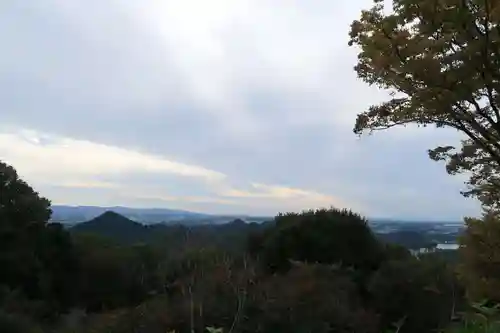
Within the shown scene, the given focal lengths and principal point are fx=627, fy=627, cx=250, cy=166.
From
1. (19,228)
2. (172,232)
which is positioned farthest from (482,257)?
(19,228)

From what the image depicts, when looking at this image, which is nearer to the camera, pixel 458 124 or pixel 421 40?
pixel 421 40

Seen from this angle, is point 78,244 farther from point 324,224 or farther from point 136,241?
point 324,224

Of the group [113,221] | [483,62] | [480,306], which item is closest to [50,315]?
[113,221]

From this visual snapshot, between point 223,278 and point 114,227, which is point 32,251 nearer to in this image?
point 114,227

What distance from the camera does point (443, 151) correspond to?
1186 centimetres

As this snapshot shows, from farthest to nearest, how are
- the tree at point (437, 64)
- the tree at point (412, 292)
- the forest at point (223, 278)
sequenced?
the tree at point (412, 292)
the forest at point (223, 278)
the tree at point (437, 64)

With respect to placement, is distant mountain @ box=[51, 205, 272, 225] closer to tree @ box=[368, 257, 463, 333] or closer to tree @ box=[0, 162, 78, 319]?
tree @ box=[0, 162, 78, 319]

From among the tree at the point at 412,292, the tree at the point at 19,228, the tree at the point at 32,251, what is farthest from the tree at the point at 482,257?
the tree at the point at 19,228

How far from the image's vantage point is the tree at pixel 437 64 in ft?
32.1

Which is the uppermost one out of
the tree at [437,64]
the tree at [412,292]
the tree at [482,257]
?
the tree at [437,64]

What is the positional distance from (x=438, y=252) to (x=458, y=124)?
1506 centimetres

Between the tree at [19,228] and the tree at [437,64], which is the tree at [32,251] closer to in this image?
the tree at [19,228]

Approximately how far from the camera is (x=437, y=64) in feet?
32.8

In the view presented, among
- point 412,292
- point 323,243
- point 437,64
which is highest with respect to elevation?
point 437,64
